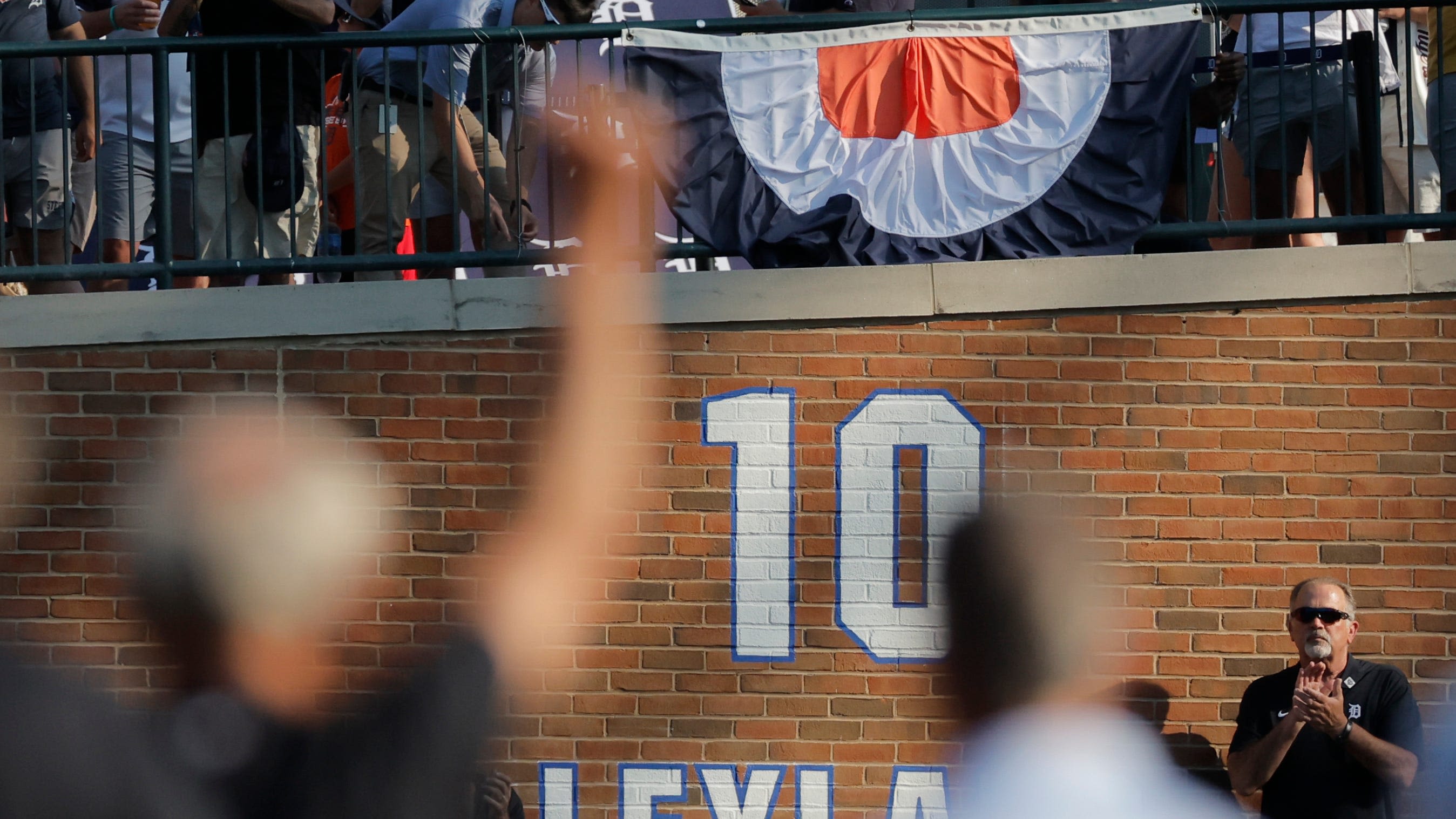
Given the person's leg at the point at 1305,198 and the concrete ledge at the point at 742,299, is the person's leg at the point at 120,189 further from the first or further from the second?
the person's leg at the point at 1305,198

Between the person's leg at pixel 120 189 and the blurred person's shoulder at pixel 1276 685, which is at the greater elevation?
the person's leg at pixel 120 189

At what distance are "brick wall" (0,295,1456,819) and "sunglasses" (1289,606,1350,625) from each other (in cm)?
40

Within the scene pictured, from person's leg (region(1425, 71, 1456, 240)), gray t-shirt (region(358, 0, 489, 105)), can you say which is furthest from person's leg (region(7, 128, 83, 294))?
person's leg (region(1425, 71, 1456, 240))

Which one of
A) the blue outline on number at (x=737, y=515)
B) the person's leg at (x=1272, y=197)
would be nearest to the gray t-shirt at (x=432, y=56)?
the blue outline on number at (x=737, y=515)

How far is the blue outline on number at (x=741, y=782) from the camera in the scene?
558 centimetres

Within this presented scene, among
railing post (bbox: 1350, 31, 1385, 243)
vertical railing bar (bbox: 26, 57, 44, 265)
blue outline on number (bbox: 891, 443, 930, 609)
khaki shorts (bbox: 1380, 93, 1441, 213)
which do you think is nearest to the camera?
blue outline on number (bbox: 891, 443, 930, 609)

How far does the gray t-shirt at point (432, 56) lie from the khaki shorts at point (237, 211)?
0.40m

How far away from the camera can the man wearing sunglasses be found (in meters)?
5.07

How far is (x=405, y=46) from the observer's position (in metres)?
6.02

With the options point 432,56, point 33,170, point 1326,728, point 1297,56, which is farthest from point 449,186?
point 1326,728

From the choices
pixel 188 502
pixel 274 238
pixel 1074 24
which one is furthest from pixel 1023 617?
pixel 274 238

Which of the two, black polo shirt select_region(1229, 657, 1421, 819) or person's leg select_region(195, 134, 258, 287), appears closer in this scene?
black polo shirt select_region(1229, 657, 1421, 819)

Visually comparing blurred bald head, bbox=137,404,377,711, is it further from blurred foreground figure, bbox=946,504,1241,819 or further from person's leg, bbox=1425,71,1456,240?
person's leg, bbox=1425,71,1456,240

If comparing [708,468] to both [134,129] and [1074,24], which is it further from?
[134,129]
